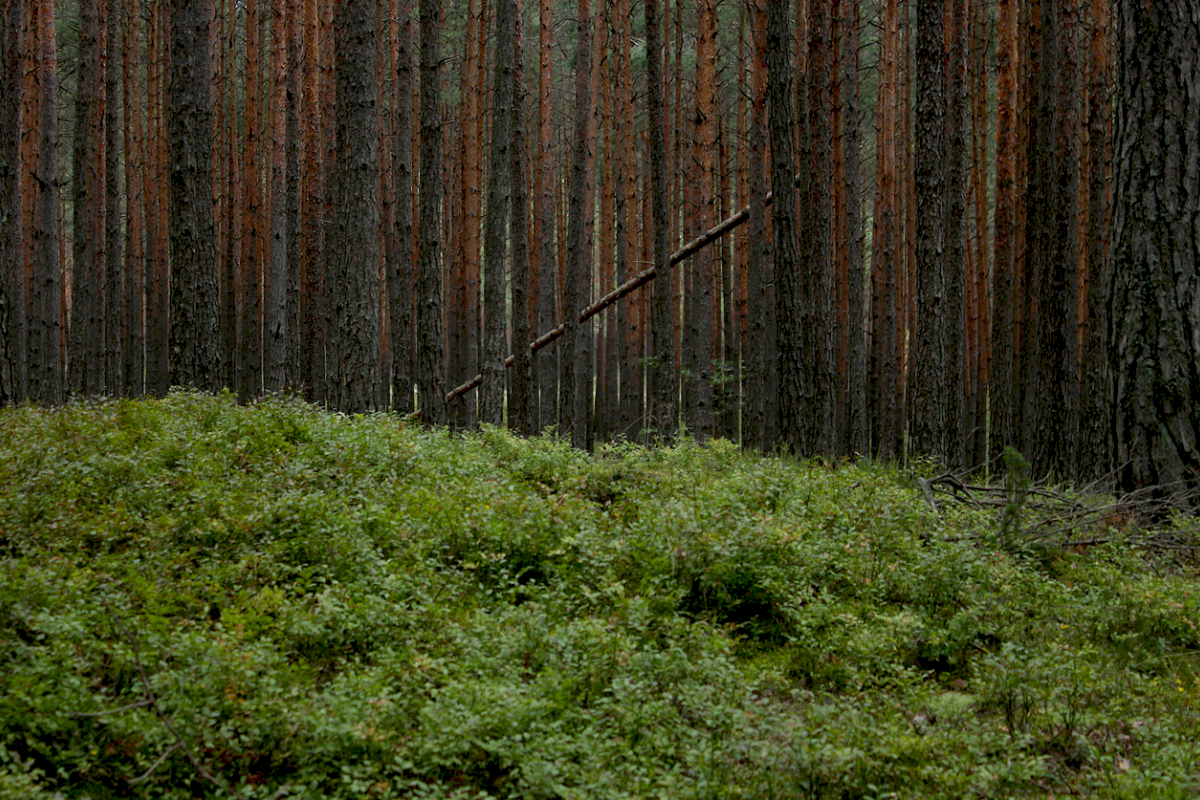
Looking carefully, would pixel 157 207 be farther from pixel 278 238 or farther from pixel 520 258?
pixel 520 258

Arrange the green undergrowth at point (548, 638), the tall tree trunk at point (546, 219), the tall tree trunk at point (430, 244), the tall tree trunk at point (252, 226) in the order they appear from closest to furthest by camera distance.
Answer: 1. the green undergrowth at point (548, 638)
2. the tall tree trunk at point (430, 244)
3. the tall tree trunk at point (546, 219)
4. the tall tree trunk at point (252, 226)

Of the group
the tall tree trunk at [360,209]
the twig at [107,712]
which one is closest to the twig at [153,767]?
the twig at [107,712]

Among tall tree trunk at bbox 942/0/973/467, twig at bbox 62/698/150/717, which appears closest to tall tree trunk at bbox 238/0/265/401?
tall tree trunk at bbox 942/0/973/467

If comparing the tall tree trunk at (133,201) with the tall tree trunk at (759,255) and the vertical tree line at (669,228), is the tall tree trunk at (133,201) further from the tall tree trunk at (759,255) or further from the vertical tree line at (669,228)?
the tall tree trunk at (759,255)

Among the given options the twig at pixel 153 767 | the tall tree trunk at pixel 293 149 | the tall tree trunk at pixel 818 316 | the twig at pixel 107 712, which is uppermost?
the tall tree trunk at pixel 293 149

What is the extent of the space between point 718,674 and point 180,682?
94.9 inches

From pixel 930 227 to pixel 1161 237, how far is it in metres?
2.91

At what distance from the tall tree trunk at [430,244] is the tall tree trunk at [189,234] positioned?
2.68 metres

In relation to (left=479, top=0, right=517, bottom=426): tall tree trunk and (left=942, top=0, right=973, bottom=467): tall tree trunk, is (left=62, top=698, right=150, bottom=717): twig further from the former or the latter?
(left=479, top=0, right=517, bottom=426): tall tree trunk

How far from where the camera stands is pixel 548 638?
14.3ft

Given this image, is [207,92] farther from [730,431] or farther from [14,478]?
[730,431]

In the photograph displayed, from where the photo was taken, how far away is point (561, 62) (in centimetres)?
3142

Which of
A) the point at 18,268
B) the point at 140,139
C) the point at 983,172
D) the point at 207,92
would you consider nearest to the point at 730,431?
the point at 983,172

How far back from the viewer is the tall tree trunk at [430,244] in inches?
443
